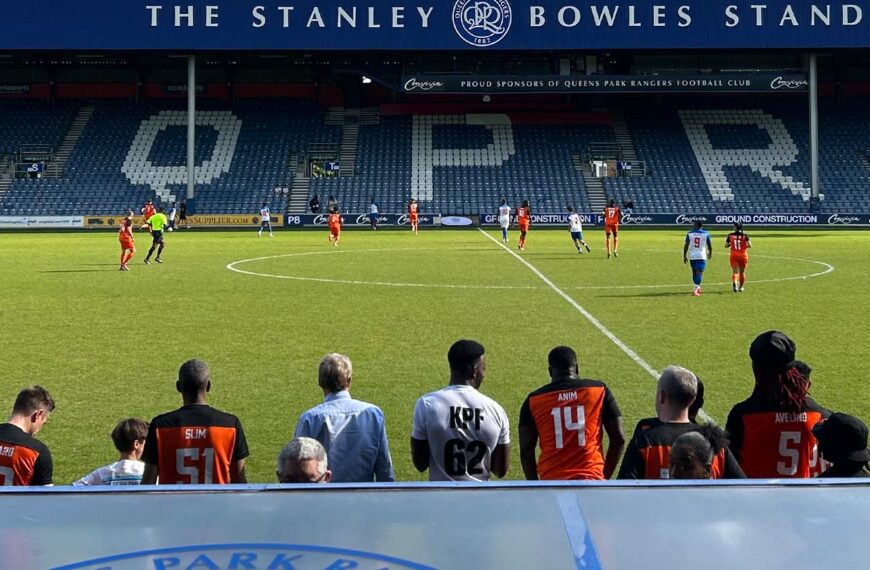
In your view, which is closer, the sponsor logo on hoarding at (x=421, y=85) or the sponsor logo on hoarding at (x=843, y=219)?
the sponsor logo on hoarding at (x=843, y=219)

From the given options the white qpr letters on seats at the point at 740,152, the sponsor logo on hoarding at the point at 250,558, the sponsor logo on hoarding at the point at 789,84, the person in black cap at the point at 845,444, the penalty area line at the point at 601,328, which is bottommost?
the penalty area line at the point at 601,328

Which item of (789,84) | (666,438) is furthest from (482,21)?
(666,438)

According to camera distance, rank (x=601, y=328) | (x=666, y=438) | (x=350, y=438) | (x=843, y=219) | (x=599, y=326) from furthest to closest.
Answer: (x=843, y=219) → (x=599, y=326) → (x=601, y=328) → (x=350, y=438) → (x=666, y=438)

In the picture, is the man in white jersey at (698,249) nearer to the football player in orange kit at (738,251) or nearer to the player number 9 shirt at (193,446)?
the football player in orange kit at (738,251)

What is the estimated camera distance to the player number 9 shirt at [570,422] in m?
6.11

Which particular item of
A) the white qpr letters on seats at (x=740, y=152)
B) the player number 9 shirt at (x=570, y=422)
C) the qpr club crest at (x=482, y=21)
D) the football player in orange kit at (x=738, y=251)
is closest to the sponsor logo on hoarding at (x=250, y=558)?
the player number 9 shirt at (x=570, y=422)

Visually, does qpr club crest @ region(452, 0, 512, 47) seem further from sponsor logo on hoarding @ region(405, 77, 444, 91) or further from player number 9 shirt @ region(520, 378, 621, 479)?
player number 9 shirt @ region(520, 378, 621, 479)

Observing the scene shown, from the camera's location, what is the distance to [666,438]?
5035 mm

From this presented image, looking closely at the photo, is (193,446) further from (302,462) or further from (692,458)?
(692,458)

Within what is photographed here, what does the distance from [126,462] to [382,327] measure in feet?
35.7

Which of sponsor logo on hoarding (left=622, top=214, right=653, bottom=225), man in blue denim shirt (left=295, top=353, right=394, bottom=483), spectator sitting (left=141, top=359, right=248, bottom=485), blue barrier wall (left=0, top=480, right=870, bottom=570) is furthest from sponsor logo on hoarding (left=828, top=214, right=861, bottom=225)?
blue barrier wall (left=0, top=480, right=870, bottom=570)

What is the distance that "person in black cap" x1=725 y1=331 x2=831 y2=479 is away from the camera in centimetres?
574

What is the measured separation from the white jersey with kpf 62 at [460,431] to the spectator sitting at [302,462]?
1.57 metres

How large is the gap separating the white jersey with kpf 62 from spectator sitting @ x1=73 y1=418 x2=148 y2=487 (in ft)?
5.59
